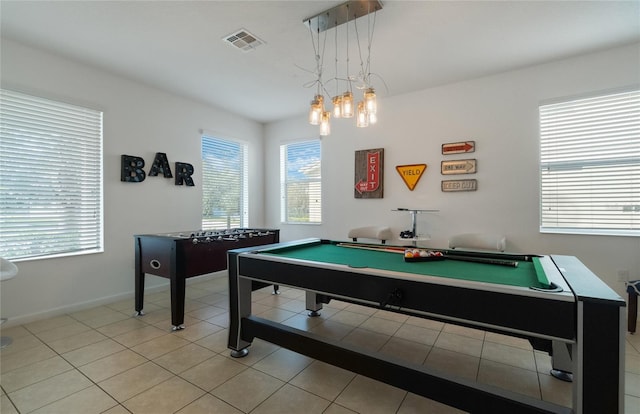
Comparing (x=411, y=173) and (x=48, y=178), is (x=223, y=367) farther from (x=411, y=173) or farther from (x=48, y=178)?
(x=411, y=173)

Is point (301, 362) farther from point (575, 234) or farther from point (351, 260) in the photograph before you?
point (575, 234)

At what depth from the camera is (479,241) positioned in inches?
139

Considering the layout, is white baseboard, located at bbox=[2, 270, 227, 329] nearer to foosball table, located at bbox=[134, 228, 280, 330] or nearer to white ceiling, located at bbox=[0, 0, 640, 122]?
foosball table, located at bbox=[134, 228, 280, 330]

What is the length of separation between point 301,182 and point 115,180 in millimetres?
2865

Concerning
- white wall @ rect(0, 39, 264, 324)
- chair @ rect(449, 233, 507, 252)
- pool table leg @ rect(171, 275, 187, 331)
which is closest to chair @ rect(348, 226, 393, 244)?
chair @ rect(449, 233, 507, 252)

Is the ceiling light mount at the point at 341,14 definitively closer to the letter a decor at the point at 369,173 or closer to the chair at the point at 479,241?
the letter a decor at the point at 369,173

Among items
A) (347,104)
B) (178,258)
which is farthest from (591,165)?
(178,258)

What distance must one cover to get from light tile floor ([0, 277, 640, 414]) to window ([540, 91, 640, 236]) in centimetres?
123

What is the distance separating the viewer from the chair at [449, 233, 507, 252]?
3.40 meters

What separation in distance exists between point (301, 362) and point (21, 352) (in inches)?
92.9

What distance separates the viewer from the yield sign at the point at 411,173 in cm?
417

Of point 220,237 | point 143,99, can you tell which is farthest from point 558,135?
point 143,99

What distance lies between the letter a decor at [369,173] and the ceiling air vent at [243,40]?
2.29 metres

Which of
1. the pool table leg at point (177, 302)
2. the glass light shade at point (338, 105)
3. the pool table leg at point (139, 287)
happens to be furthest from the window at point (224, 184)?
the glass light shade at point (338, 105)
